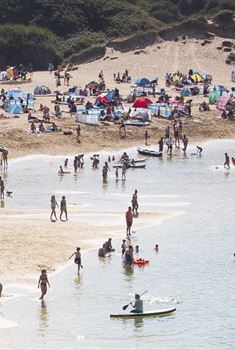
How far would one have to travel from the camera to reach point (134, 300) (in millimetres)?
34125

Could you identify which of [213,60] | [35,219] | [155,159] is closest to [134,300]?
[35,219]

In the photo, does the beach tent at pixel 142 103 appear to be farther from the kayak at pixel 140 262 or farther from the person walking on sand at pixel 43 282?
the person walking on sand at pixel 43 282

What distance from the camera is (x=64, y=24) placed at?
9681cm

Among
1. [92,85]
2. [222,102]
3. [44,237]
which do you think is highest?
[92,85]

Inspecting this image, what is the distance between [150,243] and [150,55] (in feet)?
159

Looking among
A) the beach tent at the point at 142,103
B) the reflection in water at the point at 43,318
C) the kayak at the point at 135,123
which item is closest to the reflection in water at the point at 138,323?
the reflection in water at the point at 43,318

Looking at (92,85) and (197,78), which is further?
(197,78)

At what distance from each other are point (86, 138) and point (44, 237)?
952 inches

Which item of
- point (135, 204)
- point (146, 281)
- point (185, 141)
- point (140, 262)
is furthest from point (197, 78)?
point (146, 281)

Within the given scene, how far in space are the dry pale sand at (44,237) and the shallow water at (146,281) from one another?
0.78 metres

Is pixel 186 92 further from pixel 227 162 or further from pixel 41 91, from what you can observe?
pixel 227 162

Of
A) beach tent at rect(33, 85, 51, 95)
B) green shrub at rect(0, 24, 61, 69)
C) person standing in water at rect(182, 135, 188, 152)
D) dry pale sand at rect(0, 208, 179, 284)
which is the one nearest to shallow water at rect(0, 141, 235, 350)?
dry pale sand at rect(0, 208, 179, 284)

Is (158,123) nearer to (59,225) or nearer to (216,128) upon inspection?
(216,128)

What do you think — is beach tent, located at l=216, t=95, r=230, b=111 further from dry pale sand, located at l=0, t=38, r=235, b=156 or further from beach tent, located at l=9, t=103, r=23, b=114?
beach tent, located at l=9, t=103, r=23, b=114
